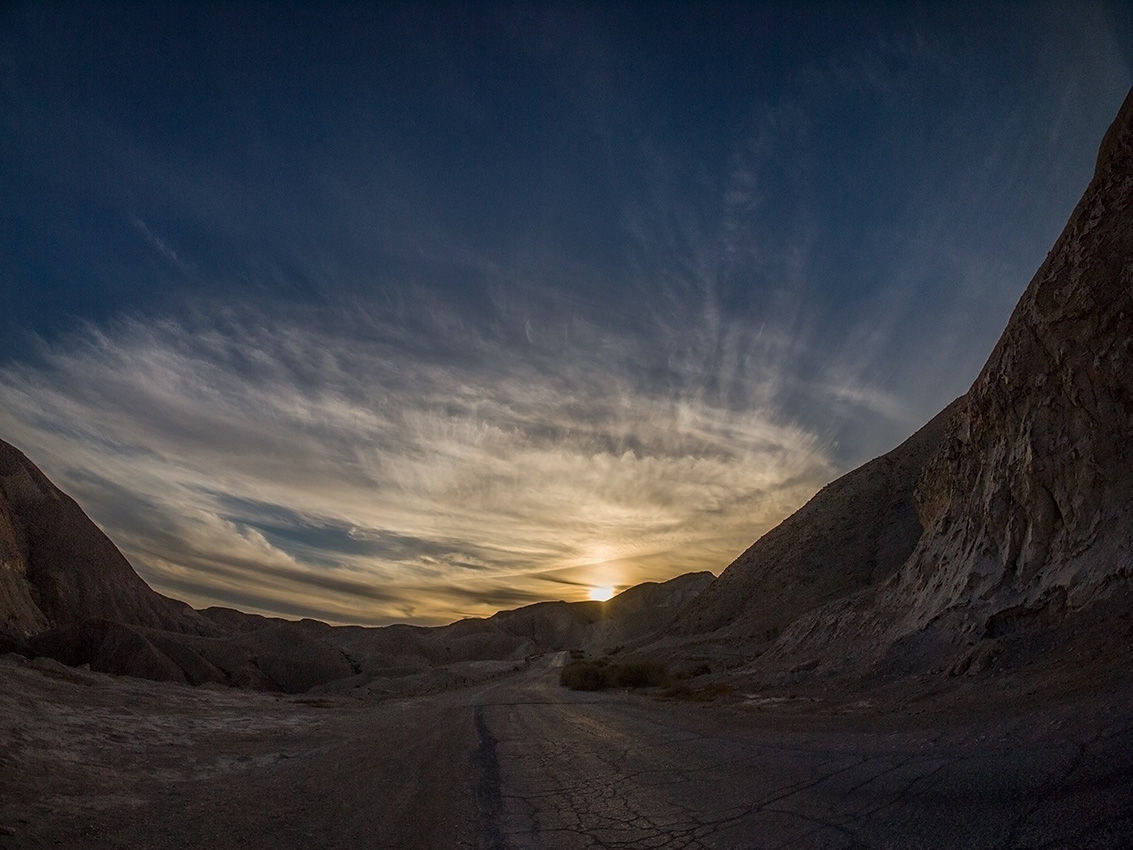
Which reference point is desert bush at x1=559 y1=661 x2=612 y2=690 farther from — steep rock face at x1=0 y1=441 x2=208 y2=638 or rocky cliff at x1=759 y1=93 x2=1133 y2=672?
steep rock face at x1=0 y1=441 x2=208 y2=638

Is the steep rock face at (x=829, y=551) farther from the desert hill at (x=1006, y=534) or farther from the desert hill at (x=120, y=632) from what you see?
the desert hill at (x=120, y=632)

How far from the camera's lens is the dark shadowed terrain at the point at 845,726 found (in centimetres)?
589

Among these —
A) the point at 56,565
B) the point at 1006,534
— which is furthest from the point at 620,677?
the point at 56,565

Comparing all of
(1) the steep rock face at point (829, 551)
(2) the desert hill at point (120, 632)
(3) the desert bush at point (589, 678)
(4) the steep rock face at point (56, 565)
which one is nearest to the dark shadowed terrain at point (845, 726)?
(3) the desert bush at point (589, 678)

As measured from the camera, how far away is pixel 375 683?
170ft

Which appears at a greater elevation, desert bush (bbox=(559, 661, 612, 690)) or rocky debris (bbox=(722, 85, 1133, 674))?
rocky debris (bbox=(722, 85, 1133, 674))

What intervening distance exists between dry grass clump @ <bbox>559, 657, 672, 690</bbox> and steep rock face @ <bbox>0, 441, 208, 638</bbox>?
47.7m

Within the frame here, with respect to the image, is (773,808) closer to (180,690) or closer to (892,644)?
(892,644)

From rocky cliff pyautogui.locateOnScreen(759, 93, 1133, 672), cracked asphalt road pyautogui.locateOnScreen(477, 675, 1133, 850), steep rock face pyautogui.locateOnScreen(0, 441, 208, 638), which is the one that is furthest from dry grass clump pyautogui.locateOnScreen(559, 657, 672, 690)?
steep rock face pyautogui.locateOnScreen(0, 441, 208, 638)

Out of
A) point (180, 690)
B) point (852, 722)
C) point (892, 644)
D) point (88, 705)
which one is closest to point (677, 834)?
point (852, 722)

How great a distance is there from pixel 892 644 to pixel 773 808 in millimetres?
12812

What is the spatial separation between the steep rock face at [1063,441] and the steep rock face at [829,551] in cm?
2429

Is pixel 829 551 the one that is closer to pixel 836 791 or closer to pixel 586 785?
pixel 586 785

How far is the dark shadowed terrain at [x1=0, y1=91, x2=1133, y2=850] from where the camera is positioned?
5.89 m
